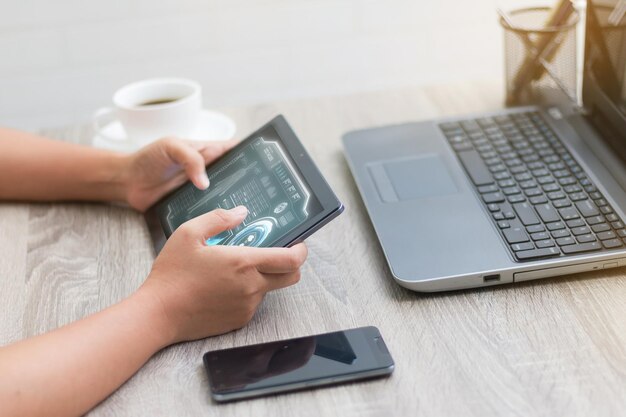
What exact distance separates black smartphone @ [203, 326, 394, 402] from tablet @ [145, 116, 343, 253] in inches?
4.0

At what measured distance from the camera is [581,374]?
696 mm

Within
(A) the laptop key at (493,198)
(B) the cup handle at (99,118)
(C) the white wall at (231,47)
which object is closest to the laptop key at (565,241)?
(A) the laptop key at (493,198)

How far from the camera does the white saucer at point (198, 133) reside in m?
1.13

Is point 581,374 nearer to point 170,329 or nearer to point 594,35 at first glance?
point 170,329

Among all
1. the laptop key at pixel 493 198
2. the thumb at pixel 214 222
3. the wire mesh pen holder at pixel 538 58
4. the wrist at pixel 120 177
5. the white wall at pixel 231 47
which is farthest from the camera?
the white wall at pixel 231 47

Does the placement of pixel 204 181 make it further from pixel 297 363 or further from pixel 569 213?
pixel 569 213

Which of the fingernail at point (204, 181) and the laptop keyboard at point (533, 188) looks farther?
the fingernail at point (204, 181)

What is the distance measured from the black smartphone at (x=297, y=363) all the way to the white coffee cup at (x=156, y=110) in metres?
0.45

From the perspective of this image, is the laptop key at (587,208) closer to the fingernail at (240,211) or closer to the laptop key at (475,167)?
the laptop key at (475,167)

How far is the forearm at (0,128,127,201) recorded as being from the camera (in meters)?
1.03

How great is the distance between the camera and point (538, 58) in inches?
45.1

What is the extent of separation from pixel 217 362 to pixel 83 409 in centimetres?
12

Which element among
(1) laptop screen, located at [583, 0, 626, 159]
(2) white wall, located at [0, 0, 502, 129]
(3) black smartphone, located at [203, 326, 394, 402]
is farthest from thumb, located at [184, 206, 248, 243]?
(2) white wall, located at [0, 0, 502, 129]

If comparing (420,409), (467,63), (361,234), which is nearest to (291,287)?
(361,234)
